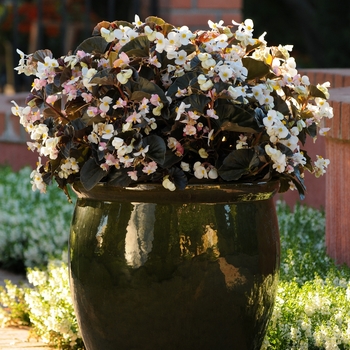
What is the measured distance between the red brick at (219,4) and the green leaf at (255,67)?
4.06 meters

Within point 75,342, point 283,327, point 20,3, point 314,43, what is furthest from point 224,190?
point 314,43

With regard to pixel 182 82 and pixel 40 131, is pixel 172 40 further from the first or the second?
pixel 40 131

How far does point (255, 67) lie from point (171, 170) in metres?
0.43

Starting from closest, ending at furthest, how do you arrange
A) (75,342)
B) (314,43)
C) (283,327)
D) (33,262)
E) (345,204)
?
(283,327) < (75,342) < (345,204) < (33,262) < (314,43)

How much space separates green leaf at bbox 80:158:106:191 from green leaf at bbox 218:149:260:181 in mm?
361

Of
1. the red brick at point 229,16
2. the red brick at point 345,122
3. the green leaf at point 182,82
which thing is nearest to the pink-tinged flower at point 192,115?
the green leaf at point 182,82

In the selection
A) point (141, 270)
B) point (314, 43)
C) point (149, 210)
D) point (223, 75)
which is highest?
point (314, 43)

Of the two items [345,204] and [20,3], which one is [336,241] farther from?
[20,3]

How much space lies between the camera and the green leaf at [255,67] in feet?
7.83

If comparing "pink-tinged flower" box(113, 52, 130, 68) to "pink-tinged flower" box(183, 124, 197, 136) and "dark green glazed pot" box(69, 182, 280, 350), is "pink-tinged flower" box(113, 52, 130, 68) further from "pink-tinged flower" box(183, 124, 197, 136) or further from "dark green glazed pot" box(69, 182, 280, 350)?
"dark green glazed pot" box(69, 182, 280, 350)

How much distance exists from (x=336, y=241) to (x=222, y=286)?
142 cm

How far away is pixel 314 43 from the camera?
13750 millimetres

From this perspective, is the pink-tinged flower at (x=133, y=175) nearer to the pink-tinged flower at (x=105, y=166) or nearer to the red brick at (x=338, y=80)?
the pink-tinged flower at (x=105, y=166)

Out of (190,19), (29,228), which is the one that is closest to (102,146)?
(29,228)
